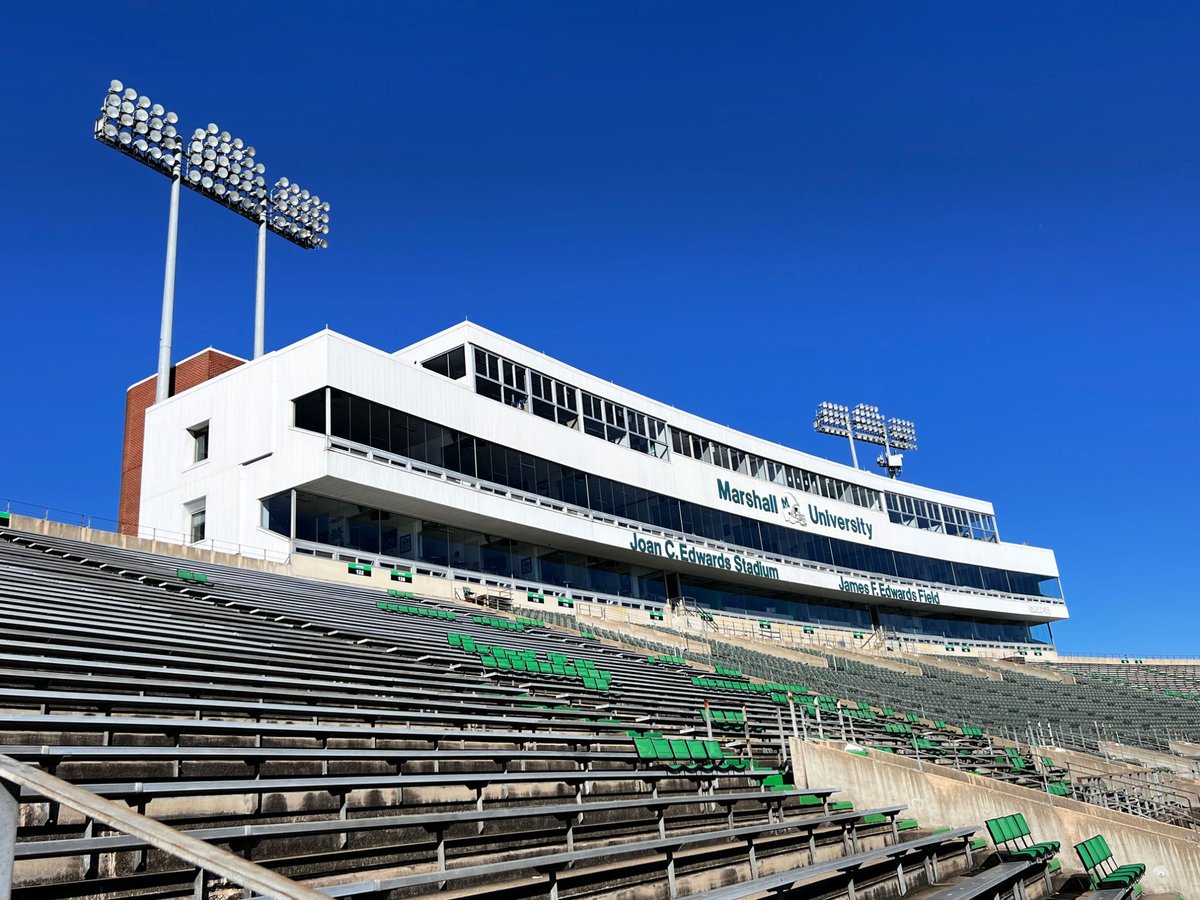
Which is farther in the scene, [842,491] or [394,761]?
[842,491]

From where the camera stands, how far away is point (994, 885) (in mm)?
8531

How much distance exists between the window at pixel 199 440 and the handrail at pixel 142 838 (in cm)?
2864

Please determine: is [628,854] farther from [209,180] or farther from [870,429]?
[870,429]

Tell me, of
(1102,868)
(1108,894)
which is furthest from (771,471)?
(1108,894)

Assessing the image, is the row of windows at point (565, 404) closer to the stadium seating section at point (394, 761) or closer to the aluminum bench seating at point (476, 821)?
the stadium seating section at point (394, 761)

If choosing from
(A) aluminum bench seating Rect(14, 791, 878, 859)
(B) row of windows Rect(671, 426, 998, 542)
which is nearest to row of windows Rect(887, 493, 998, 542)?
(B) row of windows Rect(671, 426, 998, 542)

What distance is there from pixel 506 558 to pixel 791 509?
55.9ft

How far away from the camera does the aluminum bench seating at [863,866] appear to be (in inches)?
260

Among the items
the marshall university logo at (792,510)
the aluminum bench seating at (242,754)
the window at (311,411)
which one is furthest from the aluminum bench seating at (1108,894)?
the marshall university logo at (792,510)

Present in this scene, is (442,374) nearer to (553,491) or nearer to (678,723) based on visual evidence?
(553,491)

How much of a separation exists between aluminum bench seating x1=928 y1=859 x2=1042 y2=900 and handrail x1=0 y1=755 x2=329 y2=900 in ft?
23.3

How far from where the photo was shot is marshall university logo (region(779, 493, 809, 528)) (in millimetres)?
43781

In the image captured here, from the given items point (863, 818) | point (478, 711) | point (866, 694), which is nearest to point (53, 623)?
point (478, 711)

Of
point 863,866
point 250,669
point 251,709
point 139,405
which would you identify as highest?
point 139,405
